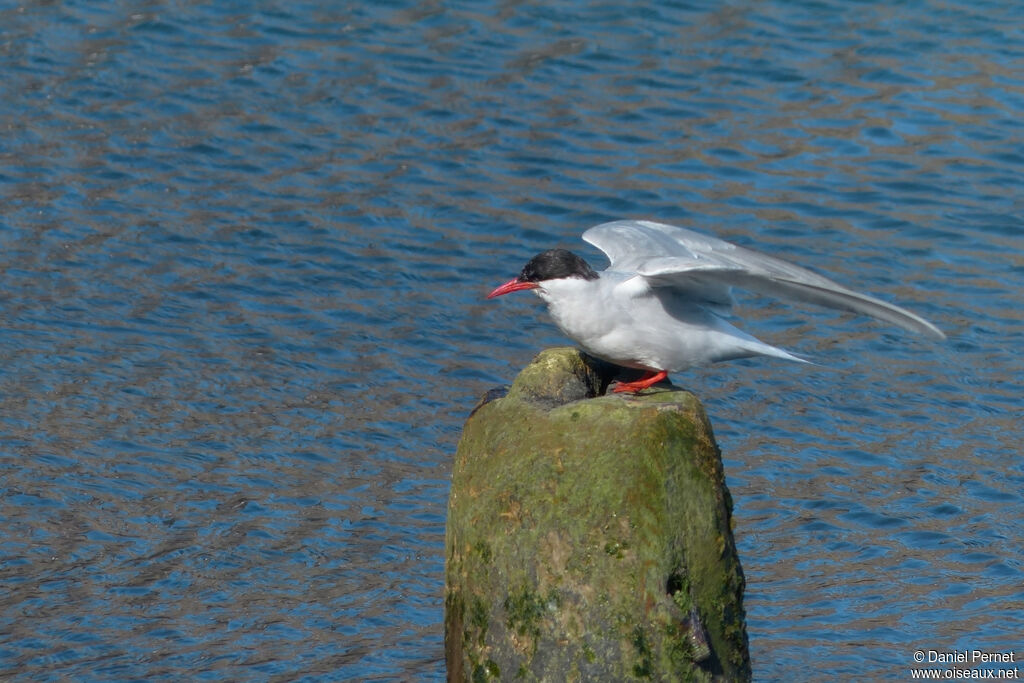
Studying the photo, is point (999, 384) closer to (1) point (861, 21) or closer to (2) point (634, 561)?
(2) point (634, 561)

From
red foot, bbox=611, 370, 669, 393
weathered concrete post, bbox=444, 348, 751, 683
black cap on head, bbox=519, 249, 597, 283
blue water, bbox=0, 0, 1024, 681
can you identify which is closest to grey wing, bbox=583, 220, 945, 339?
black cap on head, bbox=519, 249, 597, 283

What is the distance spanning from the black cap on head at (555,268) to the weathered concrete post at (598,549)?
1.04 m

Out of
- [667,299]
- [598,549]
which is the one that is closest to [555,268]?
[667,299]

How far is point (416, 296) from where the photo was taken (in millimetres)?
11141

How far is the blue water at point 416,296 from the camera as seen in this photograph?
748cm

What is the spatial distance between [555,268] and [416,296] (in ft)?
15.8

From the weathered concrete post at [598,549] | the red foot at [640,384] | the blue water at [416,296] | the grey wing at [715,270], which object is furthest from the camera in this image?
the blue water at [416,296]

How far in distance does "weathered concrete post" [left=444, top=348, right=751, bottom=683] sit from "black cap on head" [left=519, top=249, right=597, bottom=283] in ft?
3.41

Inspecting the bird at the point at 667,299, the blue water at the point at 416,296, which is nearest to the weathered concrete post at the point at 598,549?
the bird at the point at 667,299

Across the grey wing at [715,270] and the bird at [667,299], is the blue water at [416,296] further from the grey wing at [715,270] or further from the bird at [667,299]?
the grey wing at [715,270]

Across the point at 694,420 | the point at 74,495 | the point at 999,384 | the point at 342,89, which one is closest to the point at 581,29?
the point at 342,89

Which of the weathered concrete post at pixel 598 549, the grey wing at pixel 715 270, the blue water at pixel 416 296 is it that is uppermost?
the grey wing at pixel 715 270

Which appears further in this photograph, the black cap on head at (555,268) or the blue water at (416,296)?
the blue water at (416,296)

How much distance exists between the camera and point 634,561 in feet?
16.7
